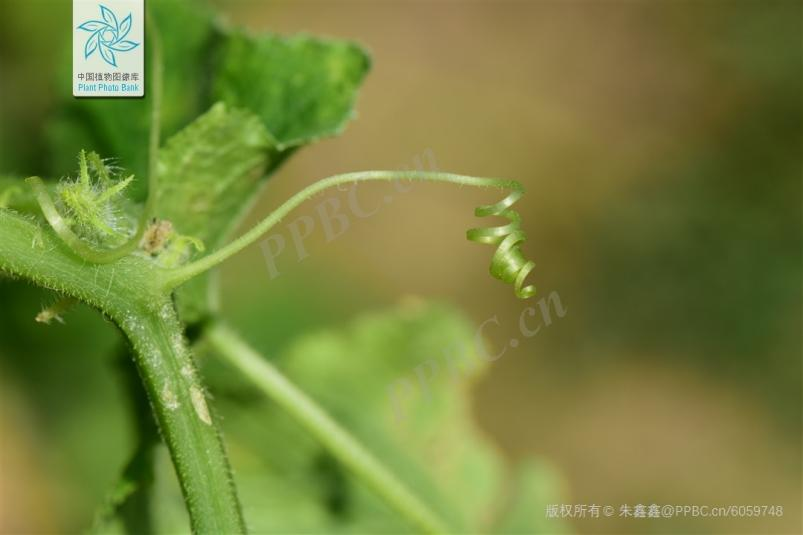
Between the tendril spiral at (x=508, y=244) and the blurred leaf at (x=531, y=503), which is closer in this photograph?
the tendril spiral at (x=508, y=244)

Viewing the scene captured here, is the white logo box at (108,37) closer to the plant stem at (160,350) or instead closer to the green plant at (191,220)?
the green plant at (191,220)

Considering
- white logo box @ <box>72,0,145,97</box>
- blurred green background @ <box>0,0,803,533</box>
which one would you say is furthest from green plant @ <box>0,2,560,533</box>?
blurred green background @ <box>0,0,803,533</box>

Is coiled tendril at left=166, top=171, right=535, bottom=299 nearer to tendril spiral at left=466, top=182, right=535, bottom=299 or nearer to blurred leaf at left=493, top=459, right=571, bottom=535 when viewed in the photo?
tendril spiral at left=466, top=182, right=535, bottom=299

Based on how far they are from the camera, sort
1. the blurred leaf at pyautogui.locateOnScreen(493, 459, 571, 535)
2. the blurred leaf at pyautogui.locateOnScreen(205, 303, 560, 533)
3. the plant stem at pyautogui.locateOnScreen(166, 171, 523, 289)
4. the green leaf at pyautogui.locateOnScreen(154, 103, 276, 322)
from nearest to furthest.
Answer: the plant stem at pyautogui.locateOnScreen(166, 171, 523, 289) < the green leaf at pyautogui.locateOnScreen(154, 103, 276, 322) < the blurred leaf at pyautogui.locateOnScreen(205, 303, 560, 533) < the blurred leaf at pyautogui.locateOnScreen(493, 459, 571, 535)

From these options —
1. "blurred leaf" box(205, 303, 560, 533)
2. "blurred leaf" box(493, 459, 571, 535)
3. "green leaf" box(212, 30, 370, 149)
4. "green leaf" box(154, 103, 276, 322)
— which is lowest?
"blurred leaf" box(493, 459, 571, 535)

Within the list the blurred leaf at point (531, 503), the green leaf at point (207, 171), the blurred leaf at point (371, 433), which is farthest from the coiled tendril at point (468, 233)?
the blurred leaf at point (531, 503)

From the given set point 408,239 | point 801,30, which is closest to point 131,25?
point 408,239

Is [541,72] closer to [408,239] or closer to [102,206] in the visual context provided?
[408,239]
